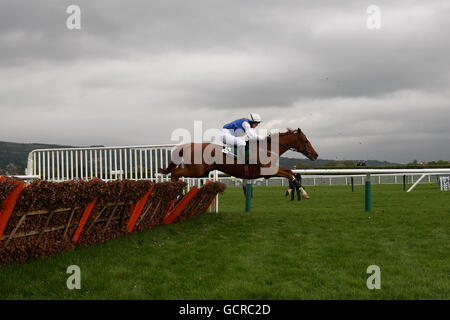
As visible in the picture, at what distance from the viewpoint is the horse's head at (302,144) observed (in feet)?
23.8

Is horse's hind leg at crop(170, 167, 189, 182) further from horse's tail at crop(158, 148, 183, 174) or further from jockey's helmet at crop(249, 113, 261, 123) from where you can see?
jockey's helmet at crop(249, 113, 261, 123)

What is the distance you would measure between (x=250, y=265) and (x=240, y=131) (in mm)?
3125

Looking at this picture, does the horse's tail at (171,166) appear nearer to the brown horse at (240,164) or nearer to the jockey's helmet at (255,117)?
the brown horse at (240,164)

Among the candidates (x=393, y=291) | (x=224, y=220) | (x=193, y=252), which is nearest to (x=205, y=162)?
(x=224, y=220)

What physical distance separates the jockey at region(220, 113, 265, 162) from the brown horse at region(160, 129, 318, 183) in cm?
23

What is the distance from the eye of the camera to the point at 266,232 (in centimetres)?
630

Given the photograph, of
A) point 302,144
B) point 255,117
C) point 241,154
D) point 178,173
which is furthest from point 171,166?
point 302,144

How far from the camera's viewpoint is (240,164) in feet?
22.8

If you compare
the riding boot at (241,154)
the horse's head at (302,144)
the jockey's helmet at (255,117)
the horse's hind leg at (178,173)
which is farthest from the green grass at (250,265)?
the jockey's helmet at (255,117)

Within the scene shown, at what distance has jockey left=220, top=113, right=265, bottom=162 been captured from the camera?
6723mm

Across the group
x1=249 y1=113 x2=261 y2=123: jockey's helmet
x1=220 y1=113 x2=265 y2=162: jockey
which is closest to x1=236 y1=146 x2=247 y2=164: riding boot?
x1=220 y1=113 x2=265 y2=162: jockey

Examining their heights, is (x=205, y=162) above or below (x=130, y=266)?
above
